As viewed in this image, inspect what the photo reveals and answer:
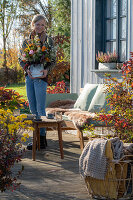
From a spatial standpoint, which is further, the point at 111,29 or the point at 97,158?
the point at 111,29

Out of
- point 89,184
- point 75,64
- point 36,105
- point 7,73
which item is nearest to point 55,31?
point 7,73

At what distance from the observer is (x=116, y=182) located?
3.36m

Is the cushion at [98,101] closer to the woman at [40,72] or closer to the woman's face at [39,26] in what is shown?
the woman at [40,72]

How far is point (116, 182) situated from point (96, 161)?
0.24m

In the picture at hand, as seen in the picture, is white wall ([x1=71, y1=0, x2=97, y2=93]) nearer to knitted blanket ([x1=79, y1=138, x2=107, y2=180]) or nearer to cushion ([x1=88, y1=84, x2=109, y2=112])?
cushion ([x1=88, y1=84, x2=109, y2=112])

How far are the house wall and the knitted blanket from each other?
364 centimetres

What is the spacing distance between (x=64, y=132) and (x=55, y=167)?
2590mm

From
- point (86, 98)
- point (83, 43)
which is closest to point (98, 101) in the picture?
point (86, 98)

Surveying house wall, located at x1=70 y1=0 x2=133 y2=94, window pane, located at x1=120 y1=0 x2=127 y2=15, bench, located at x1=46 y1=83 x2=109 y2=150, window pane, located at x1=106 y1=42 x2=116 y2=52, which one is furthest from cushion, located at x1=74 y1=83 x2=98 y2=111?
window pane, located at x1=120 y1=0 x2=127 y2=15

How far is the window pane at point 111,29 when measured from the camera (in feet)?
22.7

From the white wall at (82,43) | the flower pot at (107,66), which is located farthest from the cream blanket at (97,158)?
the white wall at (82,43)

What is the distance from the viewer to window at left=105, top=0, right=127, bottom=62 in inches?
262

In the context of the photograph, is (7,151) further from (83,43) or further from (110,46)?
(83,43)

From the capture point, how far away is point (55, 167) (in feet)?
15.0
